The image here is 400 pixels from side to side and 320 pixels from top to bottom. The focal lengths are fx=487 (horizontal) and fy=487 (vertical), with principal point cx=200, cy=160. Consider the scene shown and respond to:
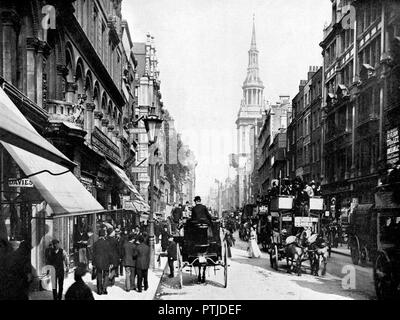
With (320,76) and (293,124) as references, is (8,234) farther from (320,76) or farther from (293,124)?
(293,124)

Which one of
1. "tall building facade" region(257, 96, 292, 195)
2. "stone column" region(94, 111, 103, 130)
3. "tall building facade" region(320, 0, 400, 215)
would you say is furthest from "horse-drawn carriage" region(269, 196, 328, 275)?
"tall building facade" region(257, 96, 292, 195)

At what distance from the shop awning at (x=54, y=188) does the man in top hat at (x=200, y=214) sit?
3821 mm

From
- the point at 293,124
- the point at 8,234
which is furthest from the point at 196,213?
the point at 293,124

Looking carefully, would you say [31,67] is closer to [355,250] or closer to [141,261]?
[141,261]

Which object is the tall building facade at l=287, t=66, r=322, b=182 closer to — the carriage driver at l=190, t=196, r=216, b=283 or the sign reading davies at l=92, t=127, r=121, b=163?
the sign reading davies at l=92, t=127, r=121, b=163

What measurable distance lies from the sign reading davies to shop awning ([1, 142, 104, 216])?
9.95 metres

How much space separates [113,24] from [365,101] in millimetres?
15301

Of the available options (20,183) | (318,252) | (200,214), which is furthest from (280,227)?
(20,183)

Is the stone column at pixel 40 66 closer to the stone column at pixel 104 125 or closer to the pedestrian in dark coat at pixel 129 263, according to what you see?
the pedestrian in dark coat at pixel 129 263

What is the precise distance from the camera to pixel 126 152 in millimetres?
35781

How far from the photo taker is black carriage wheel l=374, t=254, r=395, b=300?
A: 33.2 feet

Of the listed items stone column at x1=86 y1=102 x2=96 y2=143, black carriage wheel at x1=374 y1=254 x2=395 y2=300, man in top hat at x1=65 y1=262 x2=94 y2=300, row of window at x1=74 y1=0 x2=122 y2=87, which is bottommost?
black carriage wheel at x1=374 y1=254 x2=395 y2=300

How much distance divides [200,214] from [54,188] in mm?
5534

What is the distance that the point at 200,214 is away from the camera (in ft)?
47.7
